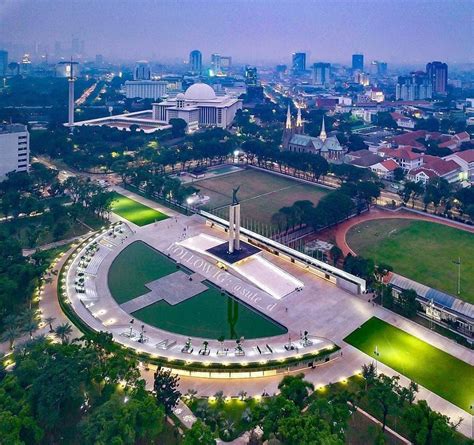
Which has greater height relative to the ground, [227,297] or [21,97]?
[21,97]

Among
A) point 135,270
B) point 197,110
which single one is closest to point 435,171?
point 135,270

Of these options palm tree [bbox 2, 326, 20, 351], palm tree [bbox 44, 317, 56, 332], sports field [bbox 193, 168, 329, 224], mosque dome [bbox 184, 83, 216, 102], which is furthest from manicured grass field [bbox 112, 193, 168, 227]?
mosque dome [bbox 184, 83, 216, 102]

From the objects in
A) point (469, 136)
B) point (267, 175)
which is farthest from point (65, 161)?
point (469, 136)

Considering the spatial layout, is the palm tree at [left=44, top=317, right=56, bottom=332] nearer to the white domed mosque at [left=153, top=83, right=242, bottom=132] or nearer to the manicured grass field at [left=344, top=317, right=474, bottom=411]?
the manicured grass field at [left=344, top=317, right=474, bottom=411]

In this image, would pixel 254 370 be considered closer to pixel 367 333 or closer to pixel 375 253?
pixel 367 333

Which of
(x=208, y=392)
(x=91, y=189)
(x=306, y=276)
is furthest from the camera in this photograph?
(x=91, y=189)

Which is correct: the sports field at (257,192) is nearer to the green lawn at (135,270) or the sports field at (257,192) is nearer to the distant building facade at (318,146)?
the green lawn at (135,270)
